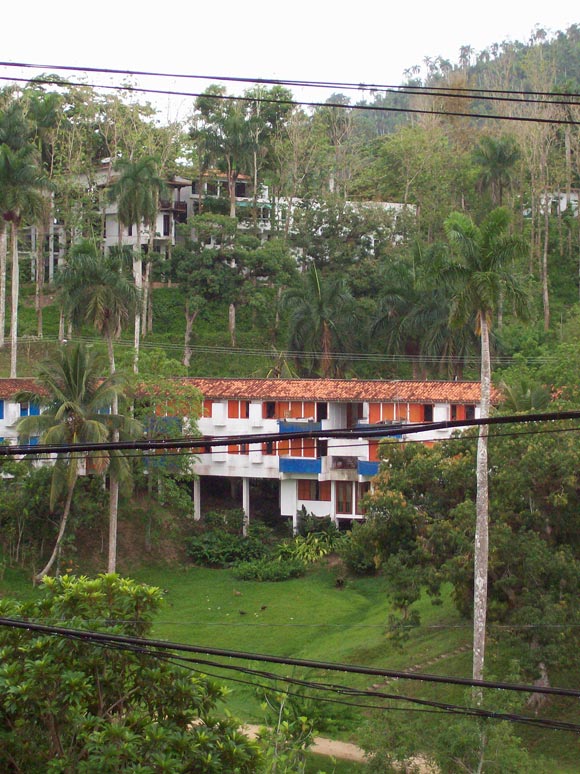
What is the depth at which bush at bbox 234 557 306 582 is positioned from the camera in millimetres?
31969

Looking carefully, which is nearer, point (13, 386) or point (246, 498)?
point (13, 386)

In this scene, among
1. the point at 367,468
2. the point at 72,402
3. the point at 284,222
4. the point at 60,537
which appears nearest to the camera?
the point at 72,402

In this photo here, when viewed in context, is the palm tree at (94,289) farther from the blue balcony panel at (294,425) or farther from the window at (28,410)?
the blue balcony panel at (294,425)

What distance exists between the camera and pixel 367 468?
34.5m

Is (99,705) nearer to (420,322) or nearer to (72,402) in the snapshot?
(72,402)

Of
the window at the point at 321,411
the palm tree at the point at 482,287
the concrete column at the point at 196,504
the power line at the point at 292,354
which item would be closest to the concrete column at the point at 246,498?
the concrete column at the point at 196,504

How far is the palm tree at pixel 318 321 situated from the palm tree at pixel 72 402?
1439 cm

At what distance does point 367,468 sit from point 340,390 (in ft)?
9.96

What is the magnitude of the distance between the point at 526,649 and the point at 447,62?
99067 millimetres

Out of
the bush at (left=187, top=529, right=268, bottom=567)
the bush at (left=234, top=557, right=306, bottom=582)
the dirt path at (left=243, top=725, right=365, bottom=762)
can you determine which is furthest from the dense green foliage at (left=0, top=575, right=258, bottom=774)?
the bush at (left=187, top=529, right=268, bottom=567)

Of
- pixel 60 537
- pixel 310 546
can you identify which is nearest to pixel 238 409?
pixel 310 546

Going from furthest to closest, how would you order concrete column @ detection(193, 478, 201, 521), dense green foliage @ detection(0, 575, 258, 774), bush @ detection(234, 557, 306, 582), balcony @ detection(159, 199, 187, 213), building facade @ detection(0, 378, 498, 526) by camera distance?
balcony @ detection(159, 199, 187, 213), concrete column @ detection(193, 478, 201, 521), building facade @ detection(0, 378, 498, 526), bush @ detection(234, 557, 306, 582), dense green foliage @ detection(0, 575, 258, 774)

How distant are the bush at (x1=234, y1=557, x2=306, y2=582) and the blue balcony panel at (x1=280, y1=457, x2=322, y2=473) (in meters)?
3.60

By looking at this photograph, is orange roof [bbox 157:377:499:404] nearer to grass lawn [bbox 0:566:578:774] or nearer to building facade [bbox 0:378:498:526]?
building facade [bbox 0:378:498:526]
